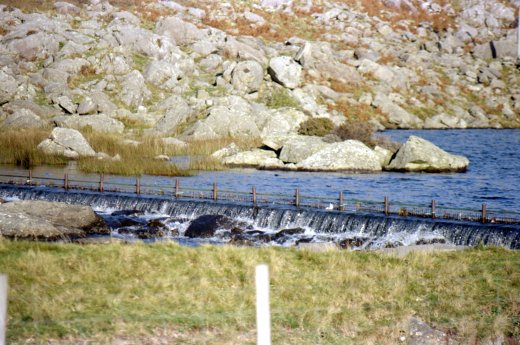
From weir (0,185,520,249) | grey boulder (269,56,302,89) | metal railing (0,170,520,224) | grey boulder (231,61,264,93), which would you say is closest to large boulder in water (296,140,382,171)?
metal railing (0,170,520,224)

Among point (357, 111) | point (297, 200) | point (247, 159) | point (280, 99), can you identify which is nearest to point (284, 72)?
point (280, 99)

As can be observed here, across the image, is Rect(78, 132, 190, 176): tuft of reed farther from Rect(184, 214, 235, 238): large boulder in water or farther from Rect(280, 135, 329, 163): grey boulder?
Rect(184, 214, 235, 238): large boulder in water

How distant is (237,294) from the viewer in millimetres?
12477

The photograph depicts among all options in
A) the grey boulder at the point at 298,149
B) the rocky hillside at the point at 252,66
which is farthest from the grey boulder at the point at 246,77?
the grey boulder at the point at 298,149

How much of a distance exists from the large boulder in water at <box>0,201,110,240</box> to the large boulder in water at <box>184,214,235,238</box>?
11.8 feet

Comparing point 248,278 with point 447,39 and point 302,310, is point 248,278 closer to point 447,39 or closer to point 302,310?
point 302,310

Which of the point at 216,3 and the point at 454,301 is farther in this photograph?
the point at 216,3

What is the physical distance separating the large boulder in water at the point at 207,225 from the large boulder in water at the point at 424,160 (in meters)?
21.6

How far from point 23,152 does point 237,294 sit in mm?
37397

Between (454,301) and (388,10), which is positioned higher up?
(388,10)

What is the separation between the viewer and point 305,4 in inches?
4769

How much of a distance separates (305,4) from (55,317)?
117 metres

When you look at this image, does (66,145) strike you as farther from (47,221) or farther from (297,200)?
(47,221)

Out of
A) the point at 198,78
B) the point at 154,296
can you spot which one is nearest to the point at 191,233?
the point at 154,296
